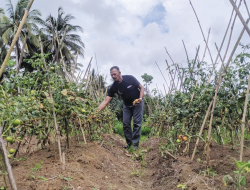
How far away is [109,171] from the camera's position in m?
2.89

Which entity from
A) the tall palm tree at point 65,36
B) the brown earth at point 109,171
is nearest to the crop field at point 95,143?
the brown earth at point 109,171

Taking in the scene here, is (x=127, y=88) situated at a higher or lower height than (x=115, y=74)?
lower

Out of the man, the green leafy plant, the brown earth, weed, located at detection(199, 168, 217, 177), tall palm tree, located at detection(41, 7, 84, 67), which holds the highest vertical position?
tall palm tree, located at detection(41, 7, 84, 67)

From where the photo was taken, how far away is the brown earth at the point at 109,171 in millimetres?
1981

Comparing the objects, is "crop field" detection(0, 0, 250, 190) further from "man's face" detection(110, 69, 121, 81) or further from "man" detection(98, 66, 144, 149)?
"man's face" detection(110, 69, 121, 81)

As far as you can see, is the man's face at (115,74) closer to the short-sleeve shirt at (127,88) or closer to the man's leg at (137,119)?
the short-sleeve shirt at (127,88)

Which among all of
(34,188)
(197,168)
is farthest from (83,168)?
(197,168)

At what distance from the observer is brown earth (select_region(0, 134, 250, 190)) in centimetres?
198

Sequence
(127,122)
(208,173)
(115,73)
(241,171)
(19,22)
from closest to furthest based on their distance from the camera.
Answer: (241,171) < (208,173) < (115,73) < (127,122) < (19,22)

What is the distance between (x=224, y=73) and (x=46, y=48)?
23.0 m

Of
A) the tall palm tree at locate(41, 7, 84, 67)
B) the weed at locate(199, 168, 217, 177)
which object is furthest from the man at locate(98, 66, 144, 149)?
the tall palm tree at locate(41, 7, 84, 67)

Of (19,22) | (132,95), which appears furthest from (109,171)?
(19,22)

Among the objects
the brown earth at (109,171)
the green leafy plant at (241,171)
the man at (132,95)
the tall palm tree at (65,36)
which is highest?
the tall palm tree at (65,36)

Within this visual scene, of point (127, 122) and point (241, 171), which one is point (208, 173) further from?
point (127, 122)
